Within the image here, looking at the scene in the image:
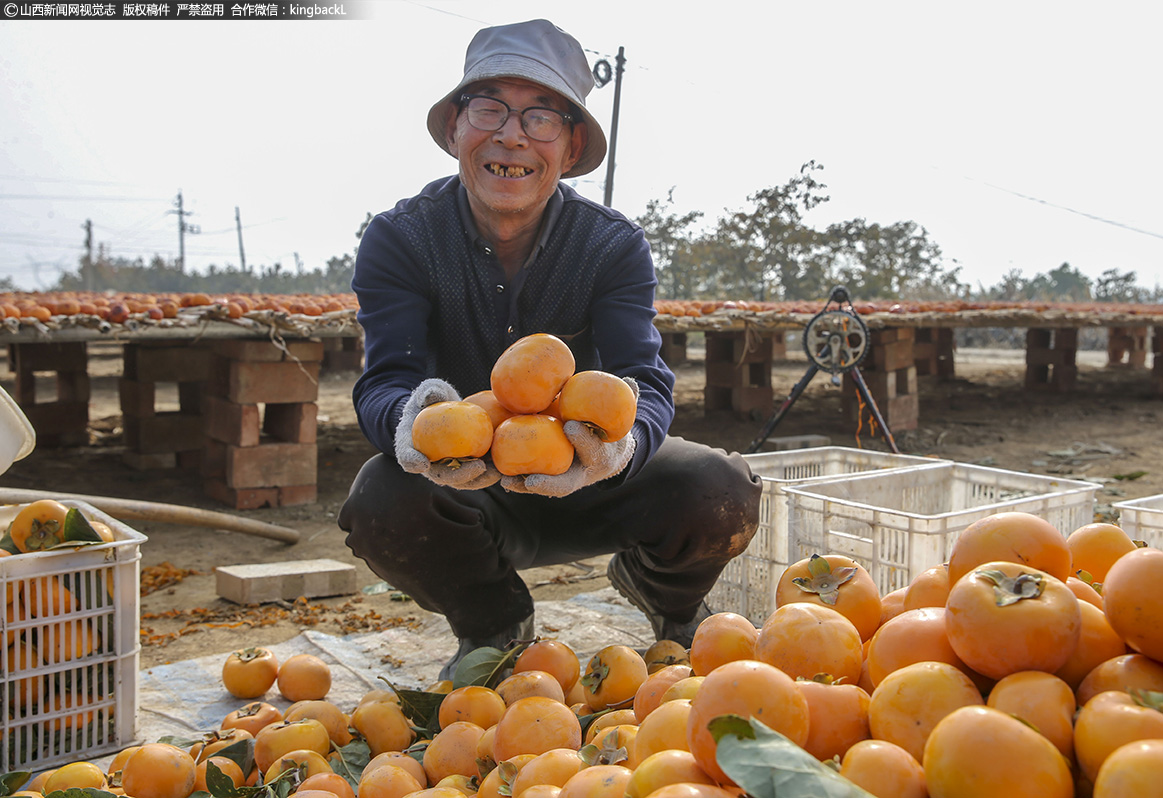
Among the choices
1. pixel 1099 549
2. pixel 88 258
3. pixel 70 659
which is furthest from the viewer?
pixel 88 258

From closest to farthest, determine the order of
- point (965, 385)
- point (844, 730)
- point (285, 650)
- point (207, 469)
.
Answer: point (844, 730) → point (285, 650) → point (207, 469) → point (965, 385)

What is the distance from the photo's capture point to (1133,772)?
0.84 metres

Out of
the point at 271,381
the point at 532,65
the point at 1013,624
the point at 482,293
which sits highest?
the point at 532,65

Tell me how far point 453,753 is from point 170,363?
21.2 ft

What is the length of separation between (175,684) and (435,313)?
4.67ft

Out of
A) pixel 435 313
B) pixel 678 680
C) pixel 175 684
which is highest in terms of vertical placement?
pixel 435 313

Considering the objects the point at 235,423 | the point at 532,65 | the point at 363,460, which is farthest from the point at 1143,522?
the point at 363,460

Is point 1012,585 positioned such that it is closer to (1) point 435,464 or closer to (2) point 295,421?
(1) point 435,464

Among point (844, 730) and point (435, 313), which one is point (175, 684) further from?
point (844, 730)

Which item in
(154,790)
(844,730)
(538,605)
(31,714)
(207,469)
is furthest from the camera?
(207,469)

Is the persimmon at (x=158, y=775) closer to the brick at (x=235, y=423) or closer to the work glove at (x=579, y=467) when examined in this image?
the work glove at (x=579, y=467)

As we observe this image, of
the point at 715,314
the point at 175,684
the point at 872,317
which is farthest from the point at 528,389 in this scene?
the point at 872,317

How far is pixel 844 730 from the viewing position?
1.12 m

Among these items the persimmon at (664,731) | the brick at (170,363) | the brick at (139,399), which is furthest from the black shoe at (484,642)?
the brick at (139,399)
